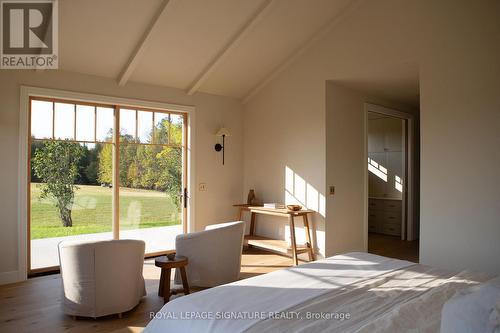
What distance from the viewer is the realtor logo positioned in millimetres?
3590

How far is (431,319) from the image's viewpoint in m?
1.62

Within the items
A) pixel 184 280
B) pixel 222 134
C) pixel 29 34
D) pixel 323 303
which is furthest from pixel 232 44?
pixel 323 303

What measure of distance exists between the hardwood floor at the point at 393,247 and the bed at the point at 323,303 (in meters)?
3.07

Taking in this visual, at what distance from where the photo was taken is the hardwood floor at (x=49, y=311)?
9.52 ft

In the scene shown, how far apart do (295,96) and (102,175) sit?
115 inches

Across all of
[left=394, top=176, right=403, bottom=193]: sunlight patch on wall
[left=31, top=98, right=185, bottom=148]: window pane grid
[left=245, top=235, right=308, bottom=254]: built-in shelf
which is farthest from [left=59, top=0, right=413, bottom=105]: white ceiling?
[left=394, top=176, right=403, bottom=193]: sunlight patch on wall

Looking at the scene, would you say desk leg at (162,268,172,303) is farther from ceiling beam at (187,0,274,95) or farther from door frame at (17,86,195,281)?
ceiling beam at (187,0,274,95)

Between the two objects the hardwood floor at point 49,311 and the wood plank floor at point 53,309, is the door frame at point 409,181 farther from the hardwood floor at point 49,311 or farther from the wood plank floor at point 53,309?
the hardwood floor at point 49,311

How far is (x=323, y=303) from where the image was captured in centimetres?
182

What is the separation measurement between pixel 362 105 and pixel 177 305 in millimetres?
4521

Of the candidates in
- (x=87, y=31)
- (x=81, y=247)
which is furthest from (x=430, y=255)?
(x=87, y=31)

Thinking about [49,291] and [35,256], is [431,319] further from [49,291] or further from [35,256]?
[35,256]

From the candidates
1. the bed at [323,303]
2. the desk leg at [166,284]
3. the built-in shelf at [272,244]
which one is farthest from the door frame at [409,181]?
the desk leg at [166,284]

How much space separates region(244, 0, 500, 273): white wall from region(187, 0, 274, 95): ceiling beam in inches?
43.4
